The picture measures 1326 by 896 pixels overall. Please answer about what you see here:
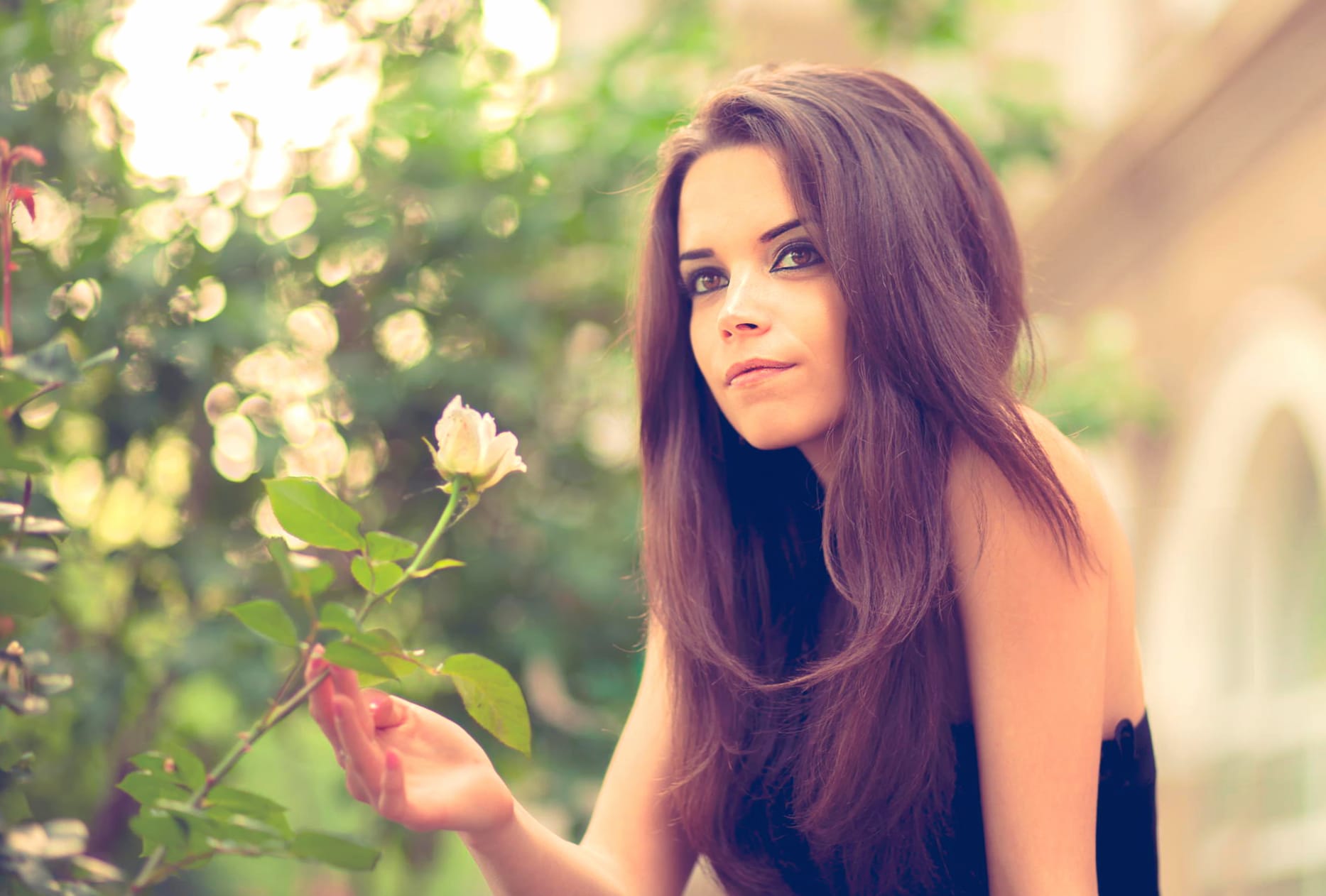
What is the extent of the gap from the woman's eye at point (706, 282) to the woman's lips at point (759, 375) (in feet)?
0.53

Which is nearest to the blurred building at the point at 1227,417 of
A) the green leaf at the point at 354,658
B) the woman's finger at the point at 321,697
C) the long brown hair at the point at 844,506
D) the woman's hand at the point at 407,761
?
the long brown hair at the point at 844,506

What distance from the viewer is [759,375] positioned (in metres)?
1.40

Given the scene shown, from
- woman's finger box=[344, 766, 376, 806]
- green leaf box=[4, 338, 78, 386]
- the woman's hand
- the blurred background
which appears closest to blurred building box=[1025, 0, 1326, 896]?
the blurred background

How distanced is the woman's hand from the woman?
54 mm

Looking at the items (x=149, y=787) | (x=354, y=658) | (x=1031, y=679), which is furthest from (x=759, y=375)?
(x=149, y=787)

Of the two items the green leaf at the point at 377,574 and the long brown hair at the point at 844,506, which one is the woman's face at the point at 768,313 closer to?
the long brown hair at the point at 844,506

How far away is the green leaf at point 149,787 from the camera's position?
33.4 inches

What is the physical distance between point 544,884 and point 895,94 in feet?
3.34

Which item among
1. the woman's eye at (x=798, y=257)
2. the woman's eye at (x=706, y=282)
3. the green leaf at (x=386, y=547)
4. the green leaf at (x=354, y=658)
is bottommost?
the green leaf at (x=354, y=658)

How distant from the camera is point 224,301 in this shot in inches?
86.8

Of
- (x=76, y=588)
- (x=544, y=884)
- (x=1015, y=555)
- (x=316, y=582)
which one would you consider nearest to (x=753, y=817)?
(x=544, y=884)

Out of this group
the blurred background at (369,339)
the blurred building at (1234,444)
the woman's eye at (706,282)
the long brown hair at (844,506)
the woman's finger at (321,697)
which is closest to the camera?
the woman's finger at (321,697)

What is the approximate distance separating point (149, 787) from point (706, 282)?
3.03 feet

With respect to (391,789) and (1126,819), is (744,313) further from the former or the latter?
(1126,819)
